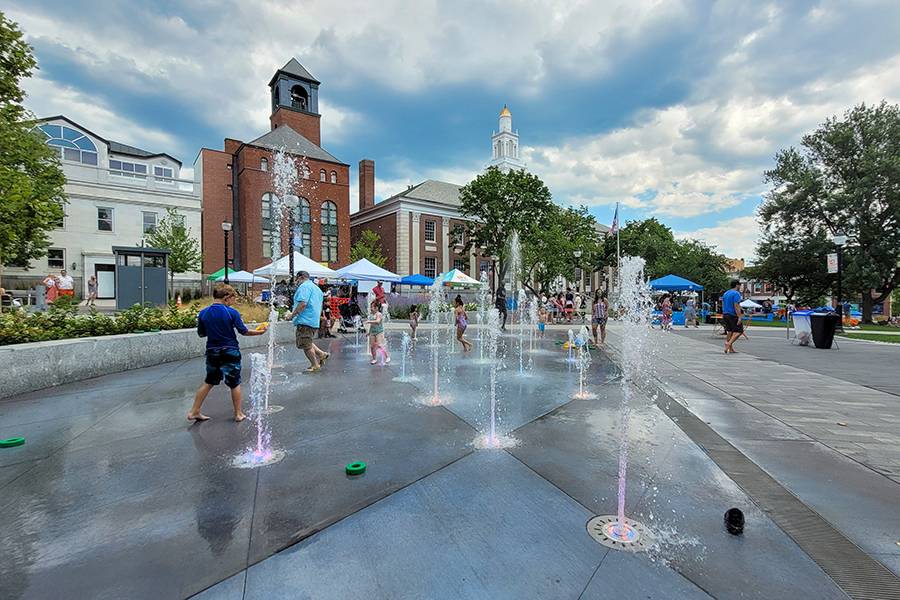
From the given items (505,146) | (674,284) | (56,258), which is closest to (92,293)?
(56,258)

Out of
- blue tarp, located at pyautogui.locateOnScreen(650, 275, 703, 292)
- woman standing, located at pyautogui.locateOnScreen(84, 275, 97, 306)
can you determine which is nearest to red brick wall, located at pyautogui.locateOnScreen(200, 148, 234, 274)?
woman standing, located at pyautogui.locateOnScreen(84, 275, 97, 306)

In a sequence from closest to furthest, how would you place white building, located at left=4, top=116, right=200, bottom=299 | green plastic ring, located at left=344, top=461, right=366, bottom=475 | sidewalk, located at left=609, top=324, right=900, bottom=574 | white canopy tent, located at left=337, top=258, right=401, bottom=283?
1. sidewalk, located at left=609, top=324, right=900, bottom=574
2. green plastic ring, located at left=344, top=461, right=366, bottom=475
3. white canopy tent, located at left=337, top=258, right=401, bottom=283
4. white building, located at left=4, top=116, right=200, bottom=299

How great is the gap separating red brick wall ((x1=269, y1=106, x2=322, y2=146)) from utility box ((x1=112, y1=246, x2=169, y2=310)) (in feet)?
110

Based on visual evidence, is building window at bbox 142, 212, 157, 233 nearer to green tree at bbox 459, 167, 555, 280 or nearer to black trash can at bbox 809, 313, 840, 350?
green tree at bbox 459, 167, 555, 280

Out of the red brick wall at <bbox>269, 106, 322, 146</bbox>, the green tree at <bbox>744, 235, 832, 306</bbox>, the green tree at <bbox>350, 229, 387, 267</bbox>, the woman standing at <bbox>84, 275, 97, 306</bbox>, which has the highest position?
the red brick wall at <bbox>269, 106, 322, 146</bbox>

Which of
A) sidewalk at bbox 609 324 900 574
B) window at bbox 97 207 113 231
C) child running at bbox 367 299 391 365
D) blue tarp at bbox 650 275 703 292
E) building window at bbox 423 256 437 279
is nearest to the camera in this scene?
sidewalk at bbox 609 324 900 574

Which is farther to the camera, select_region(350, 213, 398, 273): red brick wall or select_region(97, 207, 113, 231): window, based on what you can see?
select_region(350, 213, 398, 273): red brick wall

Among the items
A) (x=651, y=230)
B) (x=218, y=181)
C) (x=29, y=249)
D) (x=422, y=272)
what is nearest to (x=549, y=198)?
(x=422, y=272)

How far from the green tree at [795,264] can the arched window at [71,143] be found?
55.1 metres

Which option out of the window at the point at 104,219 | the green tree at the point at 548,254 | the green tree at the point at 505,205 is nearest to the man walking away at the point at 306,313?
the green tree at the point at 548,254

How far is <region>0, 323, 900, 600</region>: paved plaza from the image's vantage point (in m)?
2.29

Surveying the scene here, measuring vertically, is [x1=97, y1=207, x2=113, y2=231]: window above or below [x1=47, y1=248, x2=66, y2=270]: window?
above

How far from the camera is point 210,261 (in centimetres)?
3956

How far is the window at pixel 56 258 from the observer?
30.5 m
